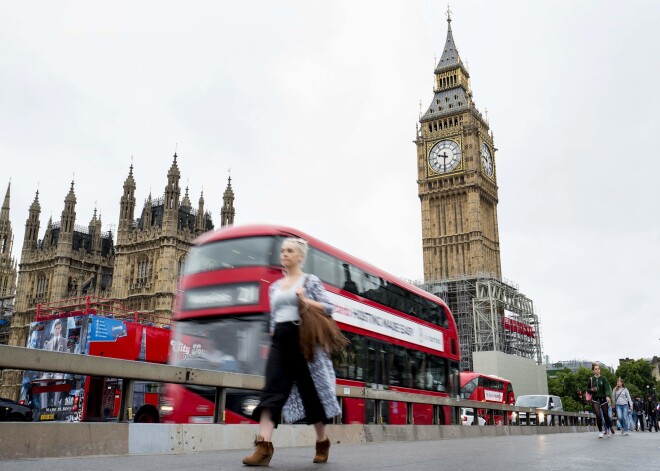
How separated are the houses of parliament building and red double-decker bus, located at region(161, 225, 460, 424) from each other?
40145 millimetres

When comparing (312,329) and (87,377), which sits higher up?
(87,377)

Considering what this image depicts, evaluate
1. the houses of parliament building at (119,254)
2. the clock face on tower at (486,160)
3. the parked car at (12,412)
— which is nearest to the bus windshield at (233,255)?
the parked car at (12,412)

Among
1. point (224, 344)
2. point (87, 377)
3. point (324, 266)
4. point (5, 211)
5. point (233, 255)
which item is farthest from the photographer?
point (5, 211)

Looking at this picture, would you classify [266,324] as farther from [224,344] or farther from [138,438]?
[138,438]

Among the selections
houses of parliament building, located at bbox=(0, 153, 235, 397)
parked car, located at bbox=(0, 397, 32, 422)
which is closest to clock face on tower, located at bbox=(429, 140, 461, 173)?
houses of parliament building, located at bbox=(0, 153, 235, 397)

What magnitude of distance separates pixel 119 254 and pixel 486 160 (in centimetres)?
4699

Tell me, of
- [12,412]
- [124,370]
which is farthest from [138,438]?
[12,412]

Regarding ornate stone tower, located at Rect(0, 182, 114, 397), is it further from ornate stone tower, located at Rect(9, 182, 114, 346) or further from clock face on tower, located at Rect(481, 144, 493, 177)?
clock face on tower, located at Rect(481, 144, 493, 177)

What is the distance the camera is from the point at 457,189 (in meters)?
75.3

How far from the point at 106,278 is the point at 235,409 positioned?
200 feet

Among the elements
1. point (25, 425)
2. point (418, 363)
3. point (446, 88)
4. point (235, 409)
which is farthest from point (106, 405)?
point (446, 88)

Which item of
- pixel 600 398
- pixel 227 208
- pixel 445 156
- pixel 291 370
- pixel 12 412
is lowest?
pixel 12 412

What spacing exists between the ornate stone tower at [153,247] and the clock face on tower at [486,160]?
36.8 m

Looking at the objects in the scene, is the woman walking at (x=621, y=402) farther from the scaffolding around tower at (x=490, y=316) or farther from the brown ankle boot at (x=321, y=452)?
the scaffolding around tower at (x=490, y=316)
